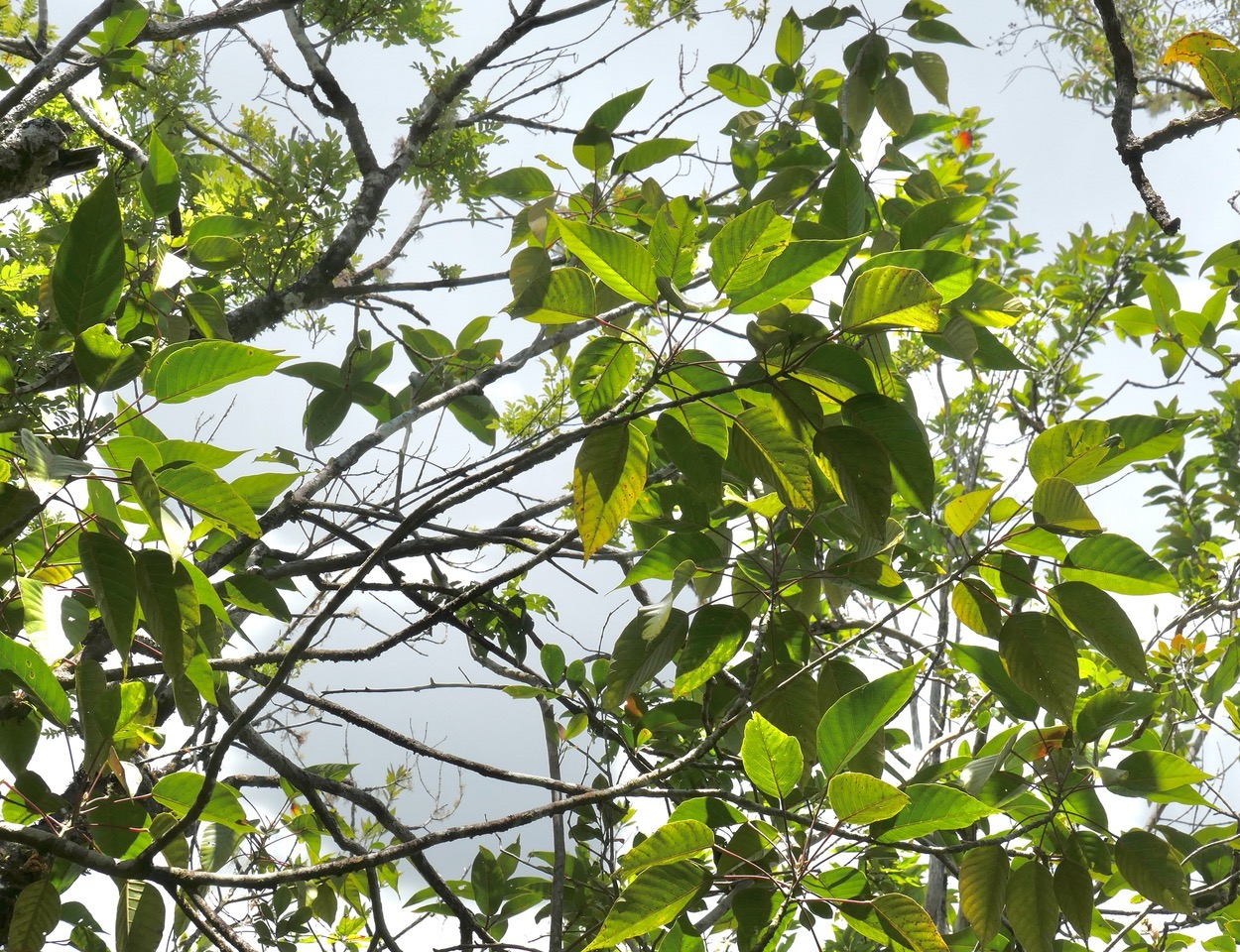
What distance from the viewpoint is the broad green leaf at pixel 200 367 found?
957mm

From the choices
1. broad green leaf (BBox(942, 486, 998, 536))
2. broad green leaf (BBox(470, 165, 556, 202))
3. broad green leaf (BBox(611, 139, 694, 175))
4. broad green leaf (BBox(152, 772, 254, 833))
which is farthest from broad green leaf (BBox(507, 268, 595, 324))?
broad green leaf (BBox(470, 165, 556, 202))

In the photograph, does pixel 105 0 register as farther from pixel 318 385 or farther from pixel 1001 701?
pixel 1001 701

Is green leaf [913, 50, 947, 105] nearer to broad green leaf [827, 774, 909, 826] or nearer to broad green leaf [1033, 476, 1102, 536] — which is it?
broad green leaf [1033, 476, 1102, 536]

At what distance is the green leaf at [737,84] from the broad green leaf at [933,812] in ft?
5.82

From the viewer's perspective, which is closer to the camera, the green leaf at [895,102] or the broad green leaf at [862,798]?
the broad green leaf at [862,798]

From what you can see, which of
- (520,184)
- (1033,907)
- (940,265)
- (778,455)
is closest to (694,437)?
(778,455)

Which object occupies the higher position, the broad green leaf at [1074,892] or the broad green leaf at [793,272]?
the broad green leaf at [793,272]

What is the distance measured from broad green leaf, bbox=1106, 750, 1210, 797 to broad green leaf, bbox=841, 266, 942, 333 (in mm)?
861

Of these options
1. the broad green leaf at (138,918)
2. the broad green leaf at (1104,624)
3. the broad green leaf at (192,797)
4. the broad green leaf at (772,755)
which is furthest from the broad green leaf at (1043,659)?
the broad green leaf at (138,918)

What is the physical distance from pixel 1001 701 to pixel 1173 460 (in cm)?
371

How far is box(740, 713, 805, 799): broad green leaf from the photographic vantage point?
39.1 inches

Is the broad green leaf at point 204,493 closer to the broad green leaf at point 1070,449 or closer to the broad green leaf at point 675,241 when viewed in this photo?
the broad green leaf at point 675,241

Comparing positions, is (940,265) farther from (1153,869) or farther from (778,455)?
(1153,869)

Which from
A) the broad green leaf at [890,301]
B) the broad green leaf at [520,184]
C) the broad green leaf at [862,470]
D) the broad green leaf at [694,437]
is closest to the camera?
the broad green leaf at [890,301]
